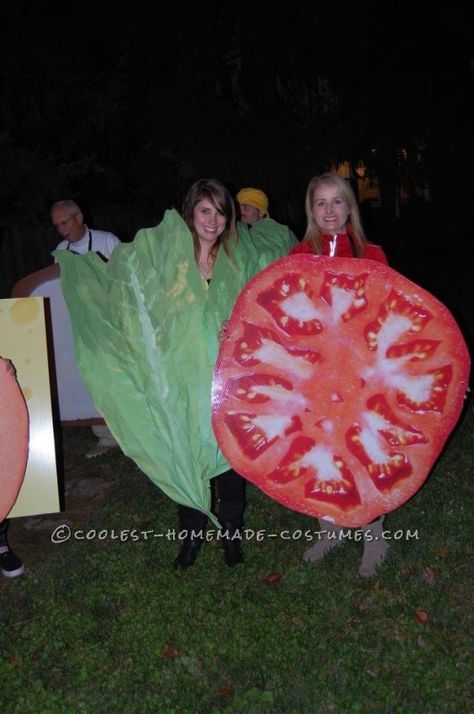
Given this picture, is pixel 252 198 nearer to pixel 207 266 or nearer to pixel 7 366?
pixel 207 266

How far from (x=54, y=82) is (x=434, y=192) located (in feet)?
28.4

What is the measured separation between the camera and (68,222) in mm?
3955

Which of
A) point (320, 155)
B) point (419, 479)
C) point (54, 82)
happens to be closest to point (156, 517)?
point (419, 479)

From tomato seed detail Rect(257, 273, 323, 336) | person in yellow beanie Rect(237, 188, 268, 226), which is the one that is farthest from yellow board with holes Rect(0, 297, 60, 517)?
person in yellow beanie Rect(237, 188, 268, 226)

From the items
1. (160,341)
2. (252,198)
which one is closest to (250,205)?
(252,198)

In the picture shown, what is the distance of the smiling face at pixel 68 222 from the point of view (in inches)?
155

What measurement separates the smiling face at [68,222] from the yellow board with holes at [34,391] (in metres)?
1.16

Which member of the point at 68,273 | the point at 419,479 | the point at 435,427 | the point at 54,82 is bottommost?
the point at 419,479

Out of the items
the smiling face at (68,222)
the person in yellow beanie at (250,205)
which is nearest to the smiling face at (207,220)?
the person in yellow beanie at (250,205)

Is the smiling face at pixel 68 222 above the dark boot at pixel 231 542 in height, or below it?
above

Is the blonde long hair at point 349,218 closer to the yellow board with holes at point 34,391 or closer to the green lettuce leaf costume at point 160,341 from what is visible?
the green lettuce leaf costume at point 160,341

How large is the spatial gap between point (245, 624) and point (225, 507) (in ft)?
1.75

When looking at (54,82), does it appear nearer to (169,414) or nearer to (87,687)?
A: (169,414)

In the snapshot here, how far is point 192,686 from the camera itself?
231cm
